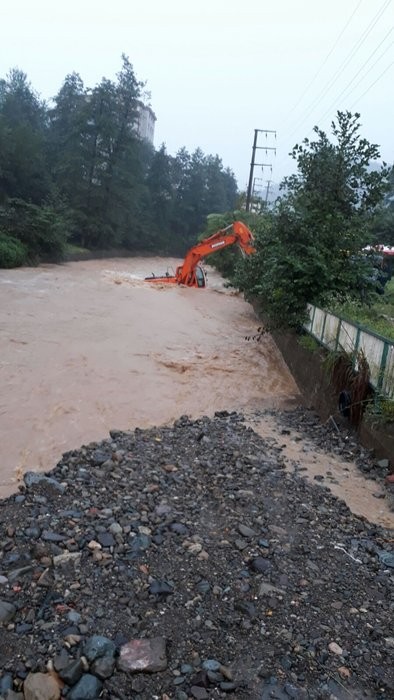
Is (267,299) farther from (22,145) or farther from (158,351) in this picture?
(22,145)

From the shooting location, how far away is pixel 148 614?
3.35m

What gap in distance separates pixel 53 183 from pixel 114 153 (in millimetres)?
6085

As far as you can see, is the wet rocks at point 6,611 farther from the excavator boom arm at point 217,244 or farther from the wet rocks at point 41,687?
the excavator boom arm at point 217,244

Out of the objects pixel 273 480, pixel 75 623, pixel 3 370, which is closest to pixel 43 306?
pixel 3 370

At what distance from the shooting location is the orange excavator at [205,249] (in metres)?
21.0

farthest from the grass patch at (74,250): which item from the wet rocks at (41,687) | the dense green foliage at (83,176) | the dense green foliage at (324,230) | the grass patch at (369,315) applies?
the wet rocks at (41,687)

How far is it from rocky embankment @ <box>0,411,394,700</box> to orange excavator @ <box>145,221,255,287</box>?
1586 centimetres

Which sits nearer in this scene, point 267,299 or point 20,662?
point 20,662

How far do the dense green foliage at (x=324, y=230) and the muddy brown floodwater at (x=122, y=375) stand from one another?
1.89 m

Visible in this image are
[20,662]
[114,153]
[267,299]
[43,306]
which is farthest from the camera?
[114,153]

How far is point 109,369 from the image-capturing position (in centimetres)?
1076

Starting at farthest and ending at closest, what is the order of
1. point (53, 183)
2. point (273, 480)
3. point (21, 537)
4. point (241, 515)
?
1. point (53, 183)
2. point (273, 480)
3. point (241, 515)
4. point (21, 537)

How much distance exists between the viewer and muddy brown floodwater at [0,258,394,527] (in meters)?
6.84

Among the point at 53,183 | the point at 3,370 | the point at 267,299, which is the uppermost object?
the point at 53,183
